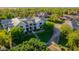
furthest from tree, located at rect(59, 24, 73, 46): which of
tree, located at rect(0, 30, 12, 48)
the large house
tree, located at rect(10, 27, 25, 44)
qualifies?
tree, located at rect(0, 30, 12, 48)

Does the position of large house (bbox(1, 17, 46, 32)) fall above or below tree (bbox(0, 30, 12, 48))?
above

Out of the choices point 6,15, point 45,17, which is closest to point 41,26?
point 45,17

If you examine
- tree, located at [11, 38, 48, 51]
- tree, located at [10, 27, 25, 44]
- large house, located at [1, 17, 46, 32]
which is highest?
large house, located at [1, 17, 46, 32]

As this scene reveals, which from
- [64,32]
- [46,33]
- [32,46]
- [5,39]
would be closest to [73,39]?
[64,32]

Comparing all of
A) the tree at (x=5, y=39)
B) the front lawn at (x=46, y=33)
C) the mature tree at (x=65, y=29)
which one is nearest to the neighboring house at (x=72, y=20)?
the mature tree at (x=65, y=29)

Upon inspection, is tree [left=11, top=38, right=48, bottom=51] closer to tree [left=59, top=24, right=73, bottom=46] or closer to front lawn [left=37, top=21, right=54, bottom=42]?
front lawn [left=37, top=21, right=54, bottom=42]
